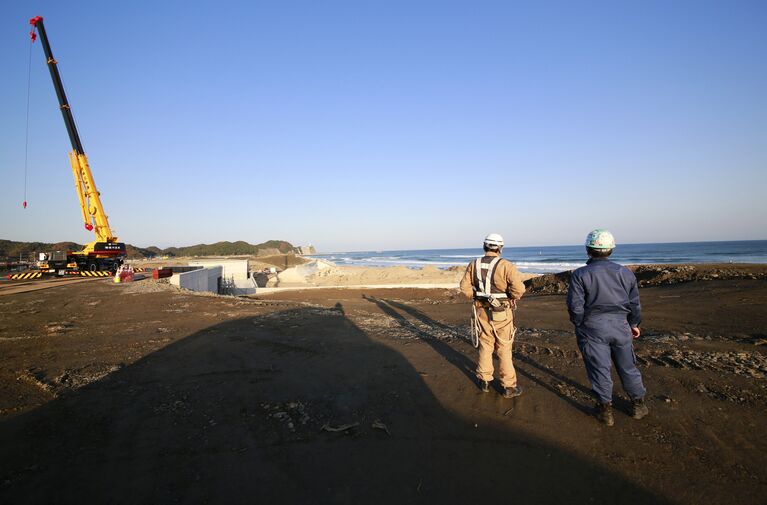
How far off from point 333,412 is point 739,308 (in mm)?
9419

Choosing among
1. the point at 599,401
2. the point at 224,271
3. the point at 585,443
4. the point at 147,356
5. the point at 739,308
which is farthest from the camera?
the point at 224,271

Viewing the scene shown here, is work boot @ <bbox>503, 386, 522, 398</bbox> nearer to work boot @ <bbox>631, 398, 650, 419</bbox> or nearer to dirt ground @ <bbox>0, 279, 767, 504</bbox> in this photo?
dirt ground @ <bbox>0, 279, 767, 504</bbox>

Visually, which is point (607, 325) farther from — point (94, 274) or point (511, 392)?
point (94, 274)

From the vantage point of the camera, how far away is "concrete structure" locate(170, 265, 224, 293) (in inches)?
679

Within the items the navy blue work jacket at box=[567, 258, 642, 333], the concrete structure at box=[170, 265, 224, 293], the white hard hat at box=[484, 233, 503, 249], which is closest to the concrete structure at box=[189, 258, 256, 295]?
the concrete structure at box=[170, 265, 224, 293]

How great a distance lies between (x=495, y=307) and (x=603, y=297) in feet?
3.66

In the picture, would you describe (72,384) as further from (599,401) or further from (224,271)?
(224,271)

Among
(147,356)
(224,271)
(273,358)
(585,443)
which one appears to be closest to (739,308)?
(585,443)

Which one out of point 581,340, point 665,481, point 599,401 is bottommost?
point 665,481

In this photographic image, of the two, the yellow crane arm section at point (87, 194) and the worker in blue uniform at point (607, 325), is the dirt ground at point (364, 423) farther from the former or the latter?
the yellow crane arm section at point (87, 194)

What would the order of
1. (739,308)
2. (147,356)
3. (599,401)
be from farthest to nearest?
(739,308) < (147,356) < (599,401)

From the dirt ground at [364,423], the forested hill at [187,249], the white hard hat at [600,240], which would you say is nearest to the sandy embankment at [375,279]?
the dirt ground at [364,423]

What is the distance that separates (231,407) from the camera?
4.20 metres

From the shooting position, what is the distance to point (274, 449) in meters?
3.33
